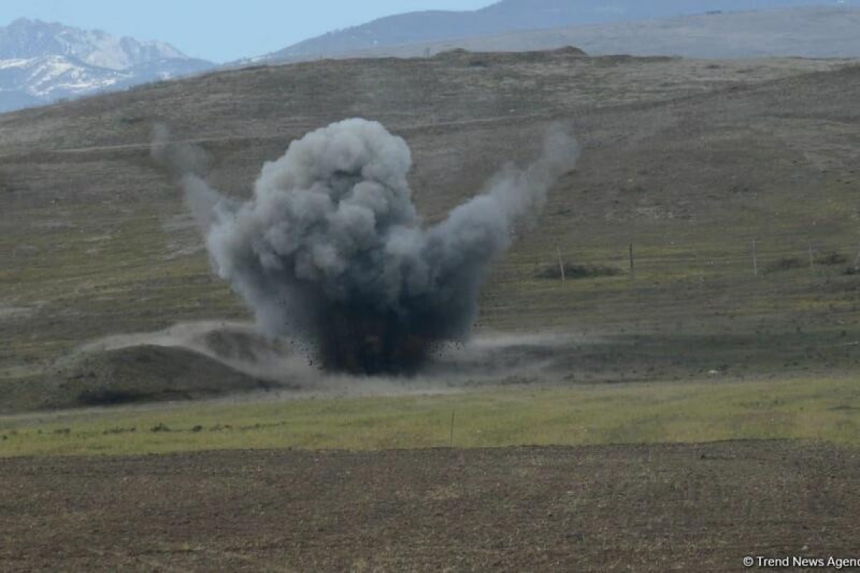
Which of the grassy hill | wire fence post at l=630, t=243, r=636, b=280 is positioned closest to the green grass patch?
→ the grassy hill

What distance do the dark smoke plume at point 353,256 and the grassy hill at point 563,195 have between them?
4679mm

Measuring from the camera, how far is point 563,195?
8825cm

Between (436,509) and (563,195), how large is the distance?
5984 centimetres

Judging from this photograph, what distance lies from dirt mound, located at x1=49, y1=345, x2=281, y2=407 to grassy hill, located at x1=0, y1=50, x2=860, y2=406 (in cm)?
237

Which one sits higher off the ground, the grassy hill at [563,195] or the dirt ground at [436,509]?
the dirt ground at [436,509]

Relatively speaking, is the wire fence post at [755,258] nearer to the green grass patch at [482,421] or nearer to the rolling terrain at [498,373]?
the rolling terrain at [498,373]

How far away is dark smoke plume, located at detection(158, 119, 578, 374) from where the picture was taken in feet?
167

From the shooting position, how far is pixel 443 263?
52.7 m

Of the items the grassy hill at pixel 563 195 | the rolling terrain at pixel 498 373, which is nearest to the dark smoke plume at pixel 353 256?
the rolling terrain at pixel 498 373

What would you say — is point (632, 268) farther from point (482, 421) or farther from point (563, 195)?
point (482, 421)

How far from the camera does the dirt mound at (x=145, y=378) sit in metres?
46.9

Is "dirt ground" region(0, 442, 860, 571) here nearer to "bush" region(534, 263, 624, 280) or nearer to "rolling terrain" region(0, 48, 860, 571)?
"rolling terrain" region(0, 48, 860, 571)

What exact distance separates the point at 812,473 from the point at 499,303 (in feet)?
109

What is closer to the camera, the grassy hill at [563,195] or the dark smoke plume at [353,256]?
the dark smoke plume at [353,256]
